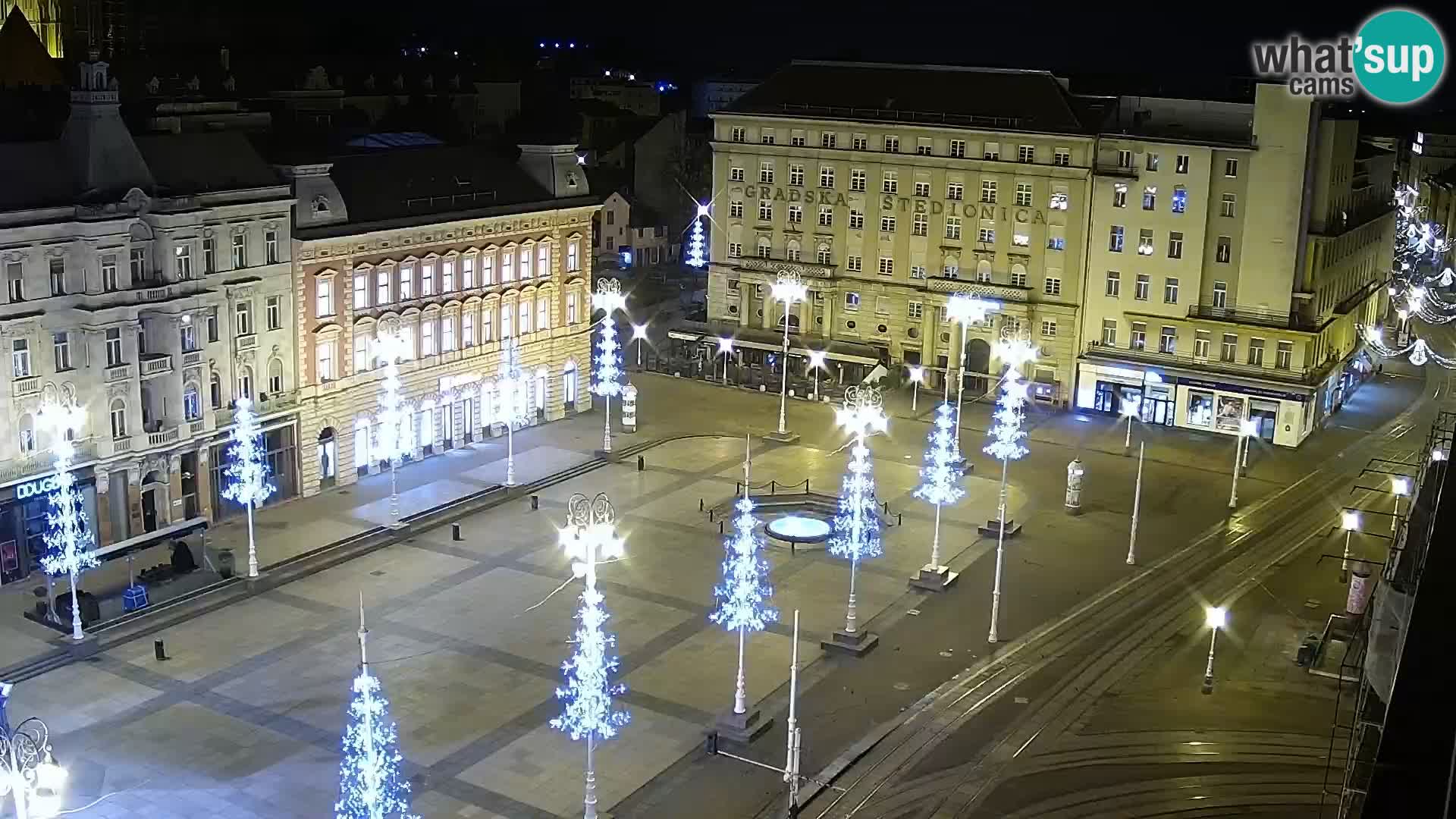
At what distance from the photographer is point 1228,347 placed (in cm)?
8444

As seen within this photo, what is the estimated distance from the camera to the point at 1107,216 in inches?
3460

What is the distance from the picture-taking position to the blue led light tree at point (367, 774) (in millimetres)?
36031

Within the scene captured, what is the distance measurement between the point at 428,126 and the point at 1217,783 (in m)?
84.5

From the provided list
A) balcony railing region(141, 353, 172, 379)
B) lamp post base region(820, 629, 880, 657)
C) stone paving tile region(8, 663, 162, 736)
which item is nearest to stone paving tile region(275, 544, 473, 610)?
stone paving tile region(8, 663, 162, 736)

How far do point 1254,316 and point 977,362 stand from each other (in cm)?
1719

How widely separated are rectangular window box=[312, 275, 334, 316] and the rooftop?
38.2 m

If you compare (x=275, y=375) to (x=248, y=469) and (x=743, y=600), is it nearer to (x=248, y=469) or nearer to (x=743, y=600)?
(x=248, y=469)

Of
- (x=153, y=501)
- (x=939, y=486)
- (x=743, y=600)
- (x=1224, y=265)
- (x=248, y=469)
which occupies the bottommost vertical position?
(x=153, y=501)

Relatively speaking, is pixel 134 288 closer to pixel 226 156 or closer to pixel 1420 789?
pixel 226 156

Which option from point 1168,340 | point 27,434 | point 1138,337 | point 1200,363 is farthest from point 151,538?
point 1200,363

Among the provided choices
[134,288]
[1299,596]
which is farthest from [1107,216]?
[134,288]

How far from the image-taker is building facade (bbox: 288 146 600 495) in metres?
67.9

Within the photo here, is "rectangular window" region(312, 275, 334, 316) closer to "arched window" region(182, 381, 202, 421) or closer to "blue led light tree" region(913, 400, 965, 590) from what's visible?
"arched window" region(182, 381, 202, 421)

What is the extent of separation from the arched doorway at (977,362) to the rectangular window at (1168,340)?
1053cm
